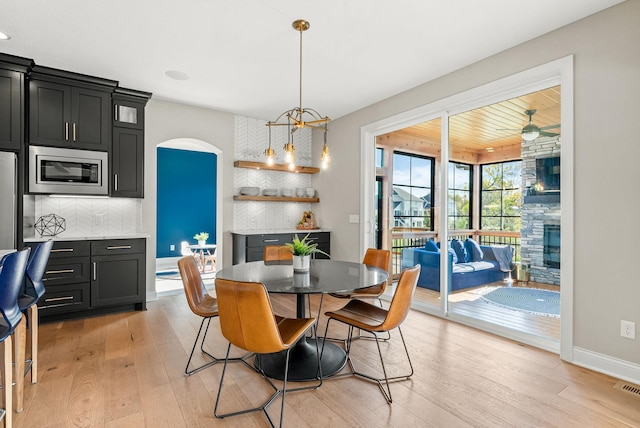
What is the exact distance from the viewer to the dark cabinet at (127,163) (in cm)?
411

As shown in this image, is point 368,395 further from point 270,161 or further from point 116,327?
point 116,327

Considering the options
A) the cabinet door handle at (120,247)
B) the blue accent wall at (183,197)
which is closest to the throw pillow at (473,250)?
the cabinet door handle at (120,247)

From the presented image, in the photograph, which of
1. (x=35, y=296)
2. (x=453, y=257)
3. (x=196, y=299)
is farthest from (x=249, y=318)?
(x=453, y=257)

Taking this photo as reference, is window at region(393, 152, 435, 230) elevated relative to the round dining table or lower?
elevated

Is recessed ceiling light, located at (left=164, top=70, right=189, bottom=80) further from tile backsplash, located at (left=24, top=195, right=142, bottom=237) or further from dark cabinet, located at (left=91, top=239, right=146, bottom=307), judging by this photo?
dark cabinet, located at (left=91, top=239, right=146, bottom=307)

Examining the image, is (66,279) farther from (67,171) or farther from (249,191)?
(249,191)

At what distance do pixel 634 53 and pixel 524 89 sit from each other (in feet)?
2.66

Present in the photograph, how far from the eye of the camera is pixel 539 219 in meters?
3.06

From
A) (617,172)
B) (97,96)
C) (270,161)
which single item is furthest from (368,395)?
(97,96)

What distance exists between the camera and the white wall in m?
2.42

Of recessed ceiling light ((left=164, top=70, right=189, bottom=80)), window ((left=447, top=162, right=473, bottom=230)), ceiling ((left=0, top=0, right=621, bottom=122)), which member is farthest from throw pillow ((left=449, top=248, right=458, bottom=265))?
recessed ceiling light ((left=164, top=70, right=189, bottom=80))

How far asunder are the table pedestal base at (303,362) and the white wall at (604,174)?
1.93 metres

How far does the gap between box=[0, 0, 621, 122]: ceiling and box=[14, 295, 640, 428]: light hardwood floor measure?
8.99 feet

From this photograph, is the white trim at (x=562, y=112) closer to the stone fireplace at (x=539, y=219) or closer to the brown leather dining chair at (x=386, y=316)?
the stone fireplace at (x=539, y=219)
